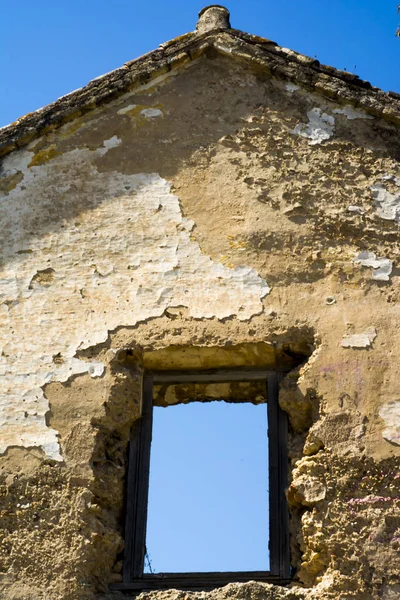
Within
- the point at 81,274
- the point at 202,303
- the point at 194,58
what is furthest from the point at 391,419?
the point at 194,58

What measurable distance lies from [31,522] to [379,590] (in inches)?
64.0

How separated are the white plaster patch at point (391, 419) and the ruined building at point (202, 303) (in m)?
0.02

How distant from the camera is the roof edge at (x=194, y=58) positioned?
608cm

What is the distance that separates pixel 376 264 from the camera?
18.2ft

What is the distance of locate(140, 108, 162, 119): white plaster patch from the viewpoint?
6230mm

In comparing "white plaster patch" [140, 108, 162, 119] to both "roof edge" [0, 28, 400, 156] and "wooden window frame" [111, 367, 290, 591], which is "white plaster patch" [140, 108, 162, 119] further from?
"wooden window frame" [111, 367, 290, 591]

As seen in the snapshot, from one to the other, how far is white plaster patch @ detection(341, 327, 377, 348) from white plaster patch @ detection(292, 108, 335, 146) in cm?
125

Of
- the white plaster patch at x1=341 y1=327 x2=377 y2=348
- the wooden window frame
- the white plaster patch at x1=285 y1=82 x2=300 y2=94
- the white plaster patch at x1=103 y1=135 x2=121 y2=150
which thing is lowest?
the wooden window frame

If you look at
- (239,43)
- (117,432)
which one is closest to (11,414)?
(117,432)

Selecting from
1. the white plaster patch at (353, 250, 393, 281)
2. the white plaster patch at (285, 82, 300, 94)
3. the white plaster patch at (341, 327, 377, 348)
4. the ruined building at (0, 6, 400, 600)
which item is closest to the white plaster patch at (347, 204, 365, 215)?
the ruined building at (0, 6, 400, 600)

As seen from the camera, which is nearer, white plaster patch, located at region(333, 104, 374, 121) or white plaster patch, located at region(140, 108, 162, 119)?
white plaster patch, located at region(333, 104, 374, 121)

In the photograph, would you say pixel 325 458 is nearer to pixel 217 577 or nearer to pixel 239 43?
pixel 217 577

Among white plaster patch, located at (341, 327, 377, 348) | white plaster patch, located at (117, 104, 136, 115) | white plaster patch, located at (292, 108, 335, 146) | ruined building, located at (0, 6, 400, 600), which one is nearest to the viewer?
ruined building, located at (0, 6, 400, 600)

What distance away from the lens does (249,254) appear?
5648 millimetres
